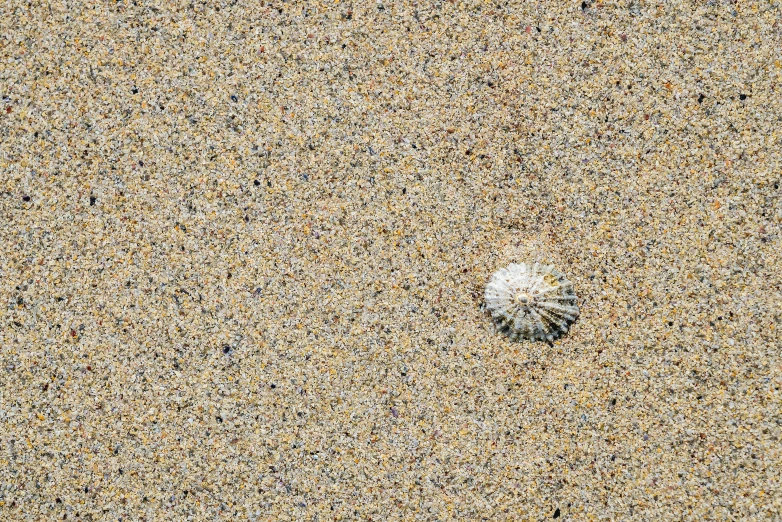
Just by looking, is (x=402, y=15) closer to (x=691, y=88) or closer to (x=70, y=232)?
(x=691, y=88)

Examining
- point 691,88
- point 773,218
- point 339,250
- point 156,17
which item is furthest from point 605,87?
point 156,17

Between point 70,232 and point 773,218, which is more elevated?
point 773,218

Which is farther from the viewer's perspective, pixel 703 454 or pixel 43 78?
pixel 43 78

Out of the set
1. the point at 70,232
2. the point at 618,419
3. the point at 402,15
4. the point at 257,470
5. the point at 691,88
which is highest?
the point at 691,88
